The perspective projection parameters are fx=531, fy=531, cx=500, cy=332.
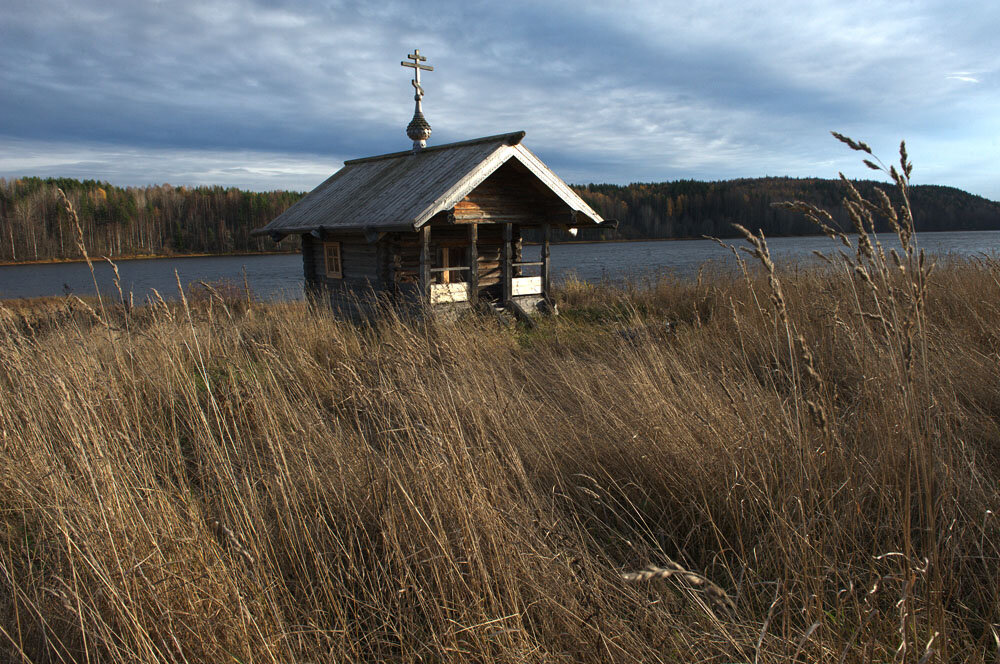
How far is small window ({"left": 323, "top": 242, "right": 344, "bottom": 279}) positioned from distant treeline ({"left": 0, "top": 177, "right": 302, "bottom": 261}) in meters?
53.0

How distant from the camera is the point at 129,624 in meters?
1.63

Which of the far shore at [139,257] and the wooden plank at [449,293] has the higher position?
the far shore at [139,257]

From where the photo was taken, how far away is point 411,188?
384 inches

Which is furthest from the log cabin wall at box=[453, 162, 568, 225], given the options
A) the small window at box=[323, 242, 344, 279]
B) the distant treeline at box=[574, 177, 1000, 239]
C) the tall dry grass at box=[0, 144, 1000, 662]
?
the distant treeline at box=[574, 177, 1000, 239]

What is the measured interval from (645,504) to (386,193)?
879cm

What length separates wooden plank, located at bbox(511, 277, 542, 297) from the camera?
1090 centimetres

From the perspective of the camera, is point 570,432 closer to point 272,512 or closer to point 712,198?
point 272,512

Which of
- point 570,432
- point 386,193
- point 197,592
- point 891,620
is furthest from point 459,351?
point 386,193

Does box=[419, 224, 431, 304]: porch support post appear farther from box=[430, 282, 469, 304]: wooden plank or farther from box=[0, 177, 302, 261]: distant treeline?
box=[0, 177, 302, 261]: distant treeline

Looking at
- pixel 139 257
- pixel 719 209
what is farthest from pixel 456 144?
pixel 719 209

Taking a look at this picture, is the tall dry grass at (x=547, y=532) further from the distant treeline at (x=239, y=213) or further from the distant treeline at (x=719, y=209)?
the distant treeline at (x=719, y=209)

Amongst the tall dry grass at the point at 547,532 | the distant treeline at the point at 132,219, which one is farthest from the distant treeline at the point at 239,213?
the tall dry grass at the point at 547,532

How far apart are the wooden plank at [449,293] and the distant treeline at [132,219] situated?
56353 millimetres

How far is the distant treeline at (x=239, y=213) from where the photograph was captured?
58.4 meters
